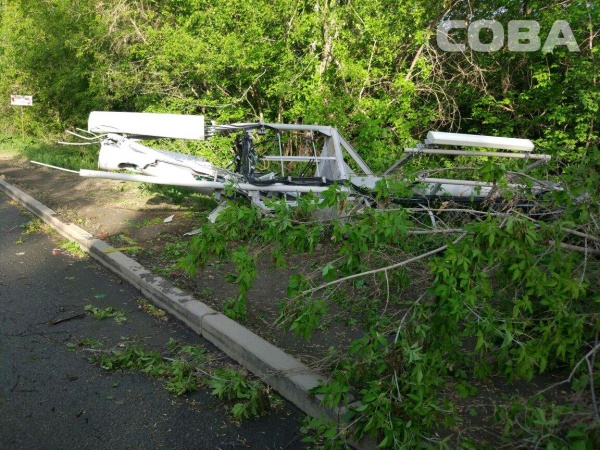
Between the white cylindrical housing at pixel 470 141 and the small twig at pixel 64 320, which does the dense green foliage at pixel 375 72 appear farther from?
the small twig at pixel 64 320

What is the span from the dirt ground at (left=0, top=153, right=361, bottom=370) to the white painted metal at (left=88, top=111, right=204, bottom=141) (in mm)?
1524

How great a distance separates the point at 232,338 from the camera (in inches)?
187

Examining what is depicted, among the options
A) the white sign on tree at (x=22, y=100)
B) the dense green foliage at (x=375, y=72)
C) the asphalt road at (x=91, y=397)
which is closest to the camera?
the asphalt road at (x=91, y=397)

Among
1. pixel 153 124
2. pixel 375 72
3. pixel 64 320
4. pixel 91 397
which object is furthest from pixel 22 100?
pixel 91 397

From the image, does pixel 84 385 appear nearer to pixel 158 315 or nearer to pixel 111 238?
pixel 158 315

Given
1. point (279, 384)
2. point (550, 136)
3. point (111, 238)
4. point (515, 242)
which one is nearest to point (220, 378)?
point (279, 384)

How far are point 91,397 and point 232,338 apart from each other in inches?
46.9

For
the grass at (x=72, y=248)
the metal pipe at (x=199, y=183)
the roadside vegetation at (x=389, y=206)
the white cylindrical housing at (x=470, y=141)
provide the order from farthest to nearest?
the grass at (x=72, y=248)
the metal pipe at (x=199, y=183)
the white cylindrical housing at (x=470, y=141)
the roadside vegetation at (x=389, y=206)

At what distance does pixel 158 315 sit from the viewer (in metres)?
5.66

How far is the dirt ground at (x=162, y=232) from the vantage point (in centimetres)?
508

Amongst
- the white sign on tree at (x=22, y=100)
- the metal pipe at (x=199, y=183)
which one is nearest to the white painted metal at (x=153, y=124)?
the metal pipe at (x=199, y=183)

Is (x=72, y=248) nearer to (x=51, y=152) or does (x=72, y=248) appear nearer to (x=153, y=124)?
(x=153, y=124)

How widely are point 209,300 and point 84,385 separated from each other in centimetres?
183

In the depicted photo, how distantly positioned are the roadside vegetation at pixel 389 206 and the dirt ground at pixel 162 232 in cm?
17
